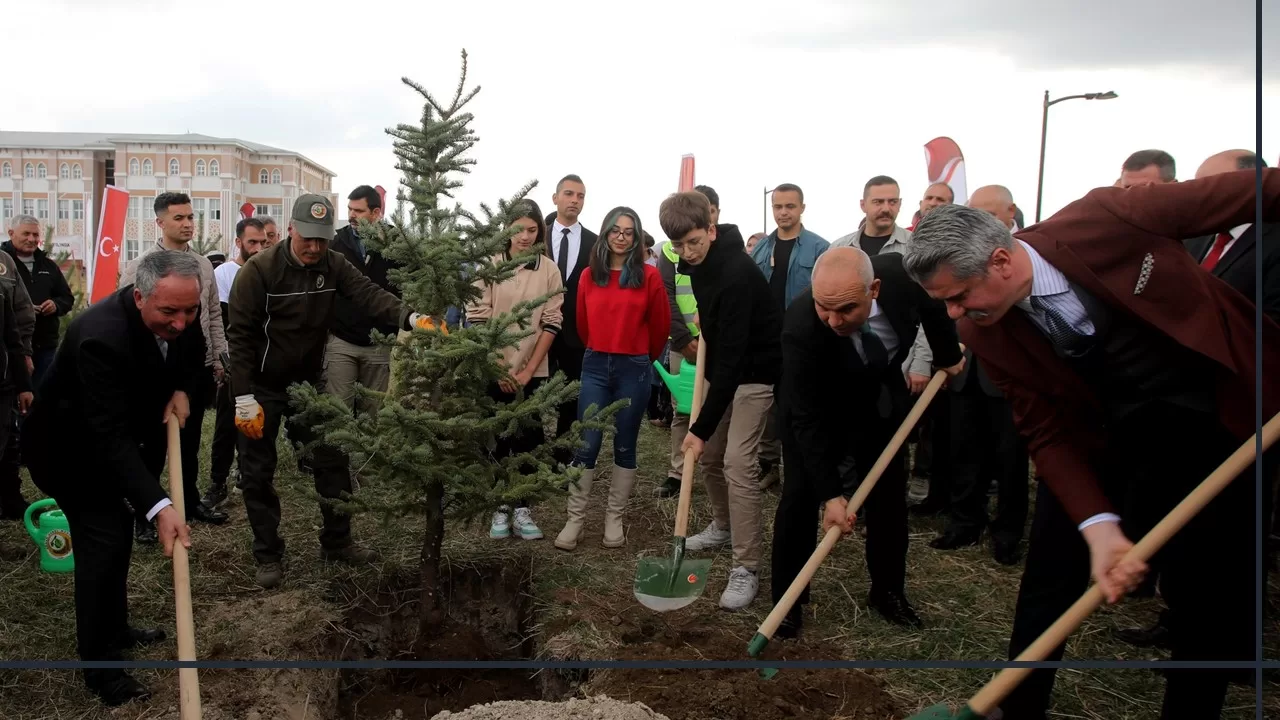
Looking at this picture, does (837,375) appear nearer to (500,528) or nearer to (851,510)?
(851,510)

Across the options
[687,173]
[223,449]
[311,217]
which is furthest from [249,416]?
[687,173]

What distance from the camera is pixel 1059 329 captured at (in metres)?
2.71

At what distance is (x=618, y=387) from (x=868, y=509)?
1753mm

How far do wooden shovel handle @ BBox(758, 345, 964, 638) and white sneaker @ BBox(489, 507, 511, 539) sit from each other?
2164 millimetres

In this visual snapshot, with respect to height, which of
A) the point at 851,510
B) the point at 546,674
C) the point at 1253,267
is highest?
the point at 1253,267

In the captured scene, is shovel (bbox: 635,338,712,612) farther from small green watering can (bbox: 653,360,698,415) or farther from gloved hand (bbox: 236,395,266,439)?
gloved hand (bbox: 236,395,266,439)

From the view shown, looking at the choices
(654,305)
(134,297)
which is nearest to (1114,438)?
(654,305)

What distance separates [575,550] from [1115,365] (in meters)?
3.55

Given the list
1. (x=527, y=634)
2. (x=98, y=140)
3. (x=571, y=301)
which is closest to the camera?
(x=98, y=140)

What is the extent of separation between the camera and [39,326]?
277 inches

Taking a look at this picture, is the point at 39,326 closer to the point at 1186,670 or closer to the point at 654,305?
the point at 654,305

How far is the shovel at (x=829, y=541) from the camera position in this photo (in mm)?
3471

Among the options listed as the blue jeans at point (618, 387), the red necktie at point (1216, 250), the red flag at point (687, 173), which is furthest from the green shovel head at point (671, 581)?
the red flag at point (687, 173)

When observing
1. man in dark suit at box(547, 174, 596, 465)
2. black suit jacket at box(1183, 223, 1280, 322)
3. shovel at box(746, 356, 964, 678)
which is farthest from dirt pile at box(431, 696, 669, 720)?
man in dark suit at box(547, 174, 596, 465)
